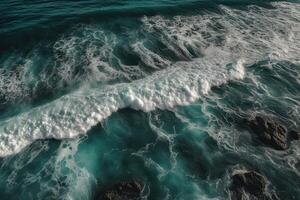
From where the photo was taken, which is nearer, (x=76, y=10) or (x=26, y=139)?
(x=26, y=139)

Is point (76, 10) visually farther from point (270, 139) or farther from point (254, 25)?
point (270, 139)

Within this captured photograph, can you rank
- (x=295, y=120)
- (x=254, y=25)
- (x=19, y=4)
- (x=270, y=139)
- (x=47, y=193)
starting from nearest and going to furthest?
(x=47, y=193), (x=270, y=139), (x=295, y=120), (x=254, y=25), (x=19, y=4)

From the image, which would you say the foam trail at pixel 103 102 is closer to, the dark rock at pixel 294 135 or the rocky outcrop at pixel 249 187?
the dark rock at pixel 294 135

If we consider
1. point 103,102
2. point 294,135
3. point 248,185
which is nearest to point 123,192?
point 248,185

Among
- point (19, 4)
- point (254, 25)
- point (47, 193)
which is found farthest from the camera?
point (19, 4)

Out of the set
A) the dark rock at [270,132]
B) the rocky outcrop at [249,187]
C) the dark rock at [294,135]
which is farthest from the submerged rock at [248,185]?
the dark rock at [294,135]

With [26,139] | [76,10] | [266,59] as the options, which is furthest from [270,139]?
[76,10]
